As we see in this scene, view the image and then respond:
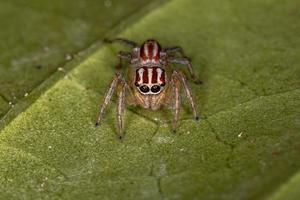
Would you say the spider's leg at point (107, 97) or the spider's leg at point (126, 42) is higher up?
the spider's leg at point (126, 42)

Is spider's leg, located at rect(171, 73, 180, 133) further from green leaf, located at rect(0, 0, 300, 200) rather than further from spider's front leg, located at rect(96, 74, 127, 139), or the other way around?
spider's front leg, located at rect(96, 74, 127, 139)

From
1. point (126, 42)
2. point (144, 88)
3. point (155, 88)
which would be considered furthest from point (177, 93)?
point (126, 42)

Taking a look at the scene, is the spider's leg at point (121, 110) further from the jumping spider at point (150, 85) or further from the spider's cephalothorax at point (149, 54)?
the spider's cephalothorax at point (149, 54)

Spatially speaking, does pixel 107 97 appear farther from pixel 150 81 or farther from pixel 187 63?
pixel 187 63

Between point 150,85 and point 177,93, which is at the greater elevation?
point 150,85

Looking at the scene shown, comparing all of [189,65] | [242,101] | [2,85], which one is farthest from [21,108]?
[242,101]

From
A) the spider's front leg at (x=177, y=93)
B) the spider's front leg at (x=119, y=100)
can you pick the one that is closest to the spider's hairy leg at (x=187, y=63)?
the spider's front leg at (x=177, y=93)
